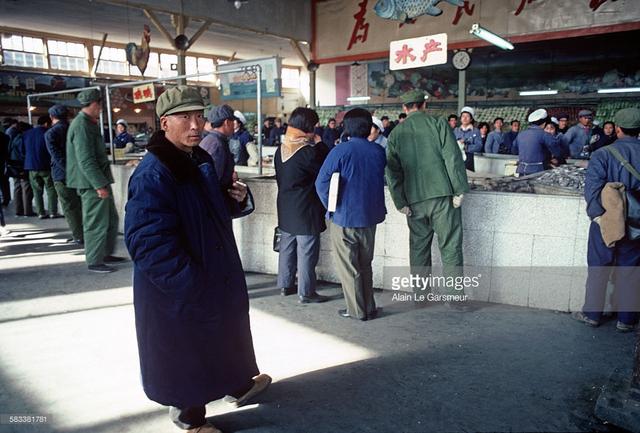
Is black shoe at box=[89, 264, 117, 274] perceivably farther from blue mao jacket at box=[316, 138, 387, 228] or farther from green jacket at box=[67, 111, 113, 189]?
blue mao jacket at box=[316, 138, 387, 228]

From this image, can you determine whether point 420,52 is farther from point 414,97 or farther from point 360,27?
point 360,27

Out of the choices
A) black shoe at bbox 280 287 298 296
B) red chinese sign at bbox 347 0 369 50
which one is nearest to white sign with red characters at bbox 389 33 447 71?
black shoe at bbox 280 287 298 296

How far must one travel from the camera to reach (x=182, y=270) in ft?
6.47

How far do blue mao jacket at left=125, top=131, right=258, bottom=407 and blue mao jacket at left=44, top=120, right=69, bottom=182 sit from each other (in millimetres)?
4371

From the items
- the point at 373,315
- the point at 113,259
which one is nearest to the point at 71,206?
the point at 113,259

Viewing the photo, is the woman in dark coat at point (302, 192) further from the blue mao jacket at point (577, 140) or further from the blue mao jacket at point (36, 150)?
the blue mao jacket at point (577, 140)

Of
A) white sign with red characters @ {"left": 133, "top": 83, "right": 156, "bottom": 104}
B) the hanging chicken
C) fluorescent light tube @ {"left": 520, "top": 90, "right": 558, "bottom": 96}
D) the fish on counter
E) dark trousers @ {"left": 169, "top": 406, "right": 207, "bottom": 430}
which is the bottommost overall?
dark trousers @ {"left": 169, "top": 406, "right": 207, "bottom": 430}

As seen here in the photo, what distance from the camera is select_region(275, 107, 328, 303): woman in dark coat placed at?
400 cm

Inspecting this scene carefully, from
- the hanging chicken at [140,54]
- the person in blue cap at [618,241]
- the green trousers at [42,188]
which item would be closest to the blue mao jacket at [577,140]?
the person in blue cap at [618,241]

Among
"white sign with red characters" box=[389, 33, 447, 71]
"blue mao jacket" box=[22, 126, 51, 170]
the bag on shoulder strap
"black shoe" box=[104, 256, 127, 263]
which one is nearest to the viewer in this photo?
the bag on shoulder strap

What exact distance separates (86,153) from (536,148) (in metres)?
5.58

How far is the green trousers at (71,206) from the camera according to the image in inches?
235

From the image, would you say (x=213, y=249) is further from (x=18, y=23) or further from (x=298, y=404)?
(x=18, y=23)

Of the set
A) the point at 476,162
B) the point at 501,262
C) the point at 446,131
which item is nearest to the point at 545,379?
the point at 501,262
